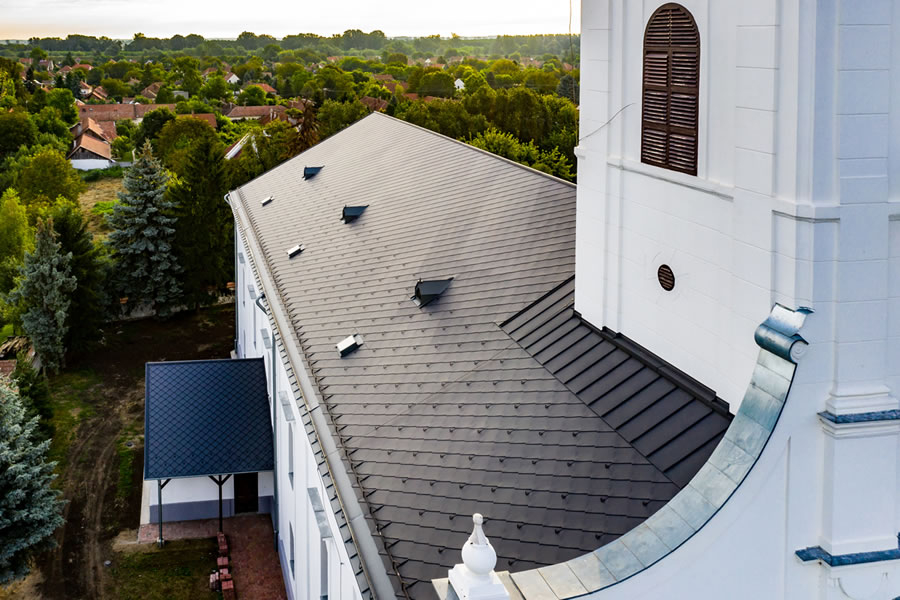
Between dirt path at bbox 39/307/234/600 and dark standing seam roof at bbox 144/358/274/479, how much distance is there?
2.76 m

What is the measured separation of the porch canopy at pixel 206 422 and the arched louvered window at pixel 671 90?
→ 626 inches

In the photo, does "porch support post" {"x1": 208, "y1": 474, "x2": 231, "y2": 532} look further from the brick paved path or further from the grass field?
the grass field

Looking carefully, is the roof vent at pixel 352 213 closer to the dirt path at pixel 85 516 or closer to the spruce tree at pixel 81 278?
the dirt path at pixel 85 516

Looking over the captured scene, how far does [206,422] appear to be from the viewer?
25.1 meters

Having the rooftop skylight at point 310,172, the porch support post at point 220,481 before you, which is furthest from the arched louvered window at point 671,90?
the rooftop skylight at point 310,172

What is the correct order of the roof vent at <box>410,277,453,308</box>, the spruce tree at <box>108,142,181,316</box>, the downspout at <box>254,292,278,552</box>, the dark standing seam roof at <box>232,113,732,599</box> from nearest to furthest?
the dark standing seam roof at <box>232,113,732,599</box> < the roof vent at <box>410,277,453,308</box> < the downspout at <box>254,292,278,552</box> < the spruce tree at <box>108,142,181,316</box>

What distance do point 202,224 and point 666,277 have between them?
37286 millimetres

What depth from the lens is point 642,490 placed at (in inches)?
411

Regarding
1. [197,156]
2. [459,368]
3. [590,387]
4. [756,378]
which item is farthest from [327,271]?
[197,156]

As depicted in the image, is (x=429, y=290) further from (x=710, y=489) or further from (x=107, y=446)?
(x=107, y=446)

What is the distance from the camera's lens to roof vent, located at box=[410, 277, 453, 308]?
57.4ft

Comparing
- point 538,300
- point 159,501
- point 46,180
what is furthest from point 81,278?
point 538,300

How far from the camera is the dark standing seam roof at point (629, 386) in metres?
10.4

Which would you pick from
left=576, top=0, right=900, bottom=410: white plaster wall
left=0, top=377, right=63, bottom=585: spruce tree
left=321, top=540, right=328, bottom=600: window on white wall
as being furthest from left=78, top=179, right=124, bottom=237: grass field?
left=576, top=0, right=900, bottom=410: white plaster wall
